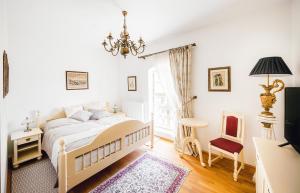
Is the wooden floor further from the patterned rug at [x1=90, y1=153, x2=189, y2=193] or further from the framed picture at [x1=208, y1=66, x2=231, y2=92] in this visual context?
the framed picture at [x1=208, y1=66, x2=231, y2=92]

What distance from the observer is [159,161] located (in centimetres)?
267

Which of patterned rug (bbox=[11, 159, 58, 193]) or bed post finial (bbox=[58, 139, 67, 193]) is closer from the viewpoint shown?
bed post finial (bbox=[58, 139, 67, 193])

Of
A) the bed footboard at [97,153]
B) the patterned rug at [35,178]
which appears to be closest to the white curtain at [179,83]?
the bed footboard at [97,153]

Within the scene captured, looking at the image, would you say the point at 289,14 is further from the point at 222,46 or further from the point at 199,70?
the point at 199,70

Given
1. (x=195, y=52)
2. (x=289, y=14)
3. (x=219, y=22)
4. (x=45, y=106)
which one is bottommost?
(x=45, y=106)

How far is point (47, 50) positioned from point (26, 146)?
2140 millimetres

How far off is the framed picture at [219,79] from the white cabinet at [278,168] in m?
1.27

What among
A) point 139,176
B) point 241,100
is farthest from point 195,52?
point 139,176

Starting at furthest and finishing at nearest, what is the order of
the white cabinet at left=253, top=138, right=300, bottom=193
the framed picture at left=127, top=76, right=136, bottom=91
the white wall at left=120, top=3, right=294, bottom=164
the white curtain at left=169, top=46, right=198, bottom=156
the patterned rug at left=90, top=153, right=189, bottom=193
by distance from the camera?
the framed picture at left=127, top=76, right=136, bottom=91 → the white curtain at left=169, top=46, right=198, bottom=156 → the white wall at left=120, top=3, right=294, bottom=164 → the patterned rug at left=90, top=153, right=189, bottom=193 → the white cabinet at left=253, top=138, right=300, bottom=193

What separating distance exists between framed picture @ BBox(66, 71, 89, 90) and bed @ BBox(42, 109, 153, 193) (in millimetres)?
1203

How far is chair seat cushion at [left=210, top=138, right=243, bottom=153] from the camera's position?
2160 millimetres

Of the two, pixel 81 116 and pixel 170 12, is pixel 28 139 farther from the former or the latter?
pixel 170 12

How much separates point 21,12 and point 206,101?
3.76 meters

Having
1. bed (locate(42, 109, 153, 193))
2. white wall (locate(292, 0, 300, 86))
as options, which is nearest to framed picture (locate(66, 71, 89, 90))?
bed (locate(42, 109, 153, 193))
